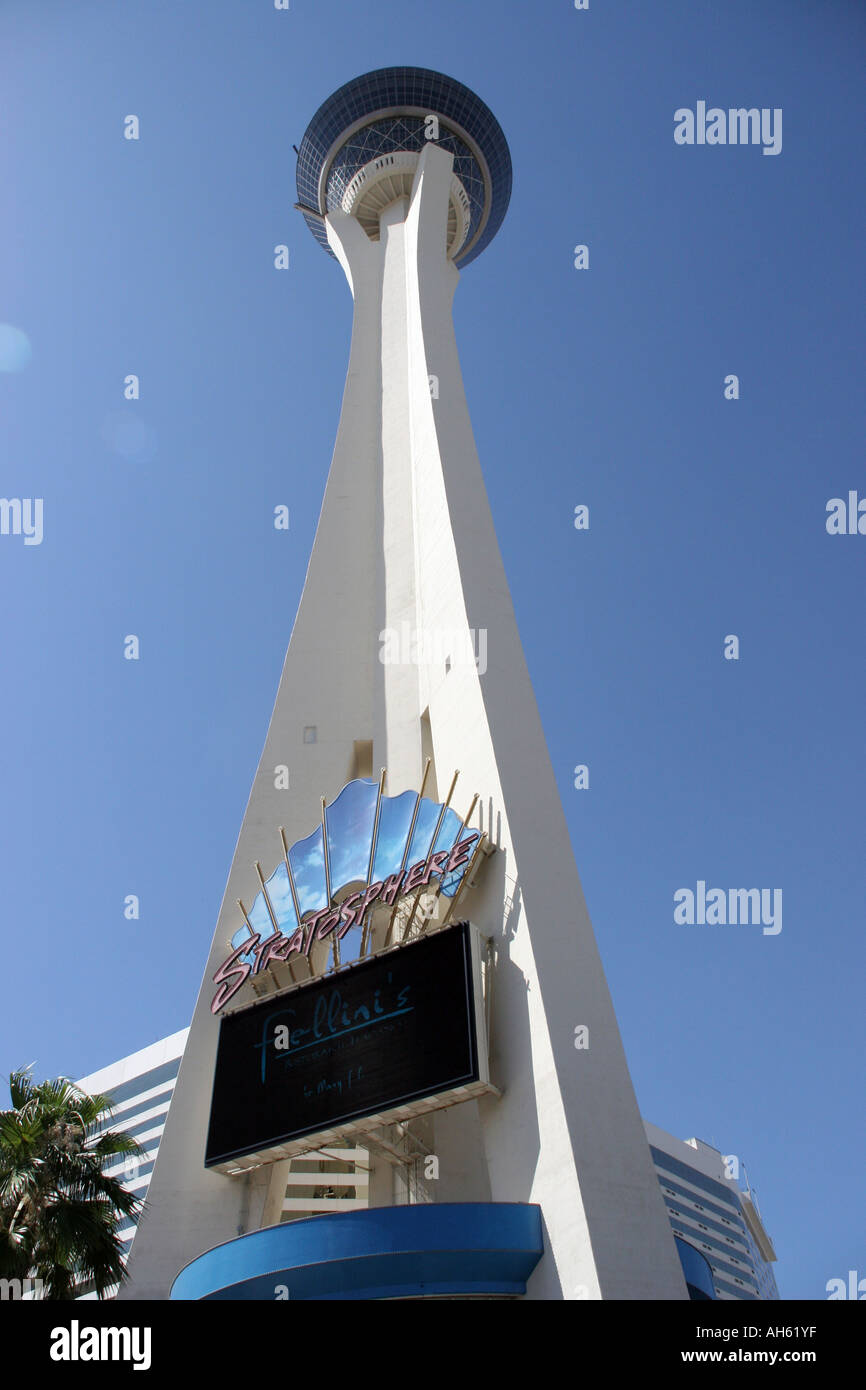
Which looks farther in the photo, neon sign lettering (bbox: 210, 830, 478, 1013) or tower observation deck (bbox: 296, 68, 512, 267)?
tower observation deck (bbox: 296, 68, 512, 267)

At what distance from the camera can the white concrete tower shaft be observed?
628 inches

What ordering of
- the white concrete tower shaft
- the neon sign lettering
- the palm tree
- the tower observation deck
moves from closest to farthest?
1. the palm tree
2. the white concrete tower shaft
3. the neon sign lettering
4. the tower observation deck

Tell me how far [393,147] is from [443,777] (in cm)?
2960

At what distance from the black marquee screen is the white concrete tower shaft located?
3.60ft

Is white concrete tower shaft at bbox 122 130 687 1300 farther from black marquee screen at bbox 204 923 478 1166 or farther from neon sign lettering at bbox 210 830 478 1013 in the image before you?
black marquee screen at bbox 204 923 478 1166

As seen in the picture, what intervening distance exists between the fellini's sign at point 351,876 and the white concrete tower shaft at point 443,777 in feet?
2.81

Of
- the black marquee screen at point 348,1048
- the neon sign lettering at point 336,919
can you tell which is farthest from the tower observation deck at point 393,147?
the black marquee screen at point 348,1048

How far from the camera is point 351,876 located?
2089 centimetres

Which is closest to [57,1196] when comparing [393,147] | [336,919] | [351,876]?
[336,919]

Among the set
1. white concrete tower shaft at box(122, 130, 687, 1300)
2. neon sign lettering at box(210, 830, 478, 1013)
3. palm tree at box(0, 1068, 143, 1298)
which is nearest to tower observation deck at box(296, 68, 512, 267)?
white concrete tower shaft at box(122, 130, 687, 1300)

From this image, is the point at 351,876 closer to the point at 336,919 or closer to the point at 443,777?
the point at 336,919

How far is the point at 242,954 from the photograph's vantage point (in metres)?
21.5
